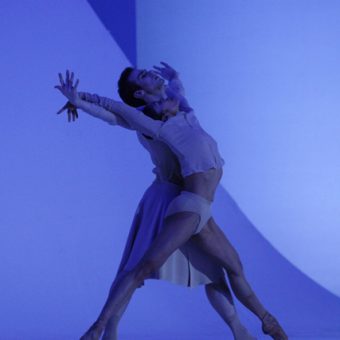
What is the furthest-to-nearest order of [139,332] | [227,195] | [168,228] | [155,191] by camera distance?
1. [227,195]
2. [139,332]
3. [155,191]
4. [168,228]

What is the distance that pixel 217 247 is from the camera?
2812 millimetres

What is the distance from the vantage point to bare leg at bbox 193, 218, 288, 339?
9.21 ft

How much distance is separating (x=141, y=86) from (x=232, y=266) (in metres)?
0.83

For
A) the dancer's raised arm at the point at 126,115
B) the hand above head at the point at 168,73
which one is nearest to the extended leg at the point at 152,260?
the dancer's raised arm at the point at 126,115

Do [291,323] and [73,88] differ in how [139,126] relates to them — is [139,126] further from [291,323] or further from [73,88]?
[291,323]

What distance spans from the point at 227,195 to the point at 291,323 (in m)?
0.92

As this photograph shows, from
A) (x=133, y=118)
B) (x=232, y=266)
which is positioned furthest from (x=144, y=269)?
(x=133, y=118)

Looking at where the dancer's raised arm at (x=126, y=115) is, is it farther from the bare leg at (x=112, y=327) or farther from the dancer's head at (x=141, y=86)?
the bare leg at (x=112, y=327)

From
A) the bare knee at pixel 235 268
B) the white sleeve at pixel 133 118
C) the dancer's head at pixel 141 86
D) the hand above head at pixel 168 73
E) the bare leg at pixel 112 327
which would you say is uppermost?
the hand above head at pixel 168 73

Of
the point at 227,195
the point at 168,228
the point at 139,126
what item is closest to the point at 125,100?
the point at 139,126

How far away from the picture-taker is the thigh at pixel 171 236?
2.62m

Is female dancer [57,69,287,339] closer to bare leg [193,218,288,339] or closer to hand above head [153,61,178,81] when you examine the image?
bare leg [193,218,288,339]

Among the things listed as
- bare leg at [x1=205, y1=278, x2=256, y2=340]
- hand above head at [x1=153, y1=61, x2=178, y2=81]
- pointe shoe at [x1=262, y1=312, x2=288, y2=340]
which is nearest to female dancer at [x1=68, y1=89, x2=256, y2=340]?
bare leg at [x1=205, y1=278, x2=256, y2=340]

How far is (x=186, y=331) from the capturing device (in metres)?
4.41
